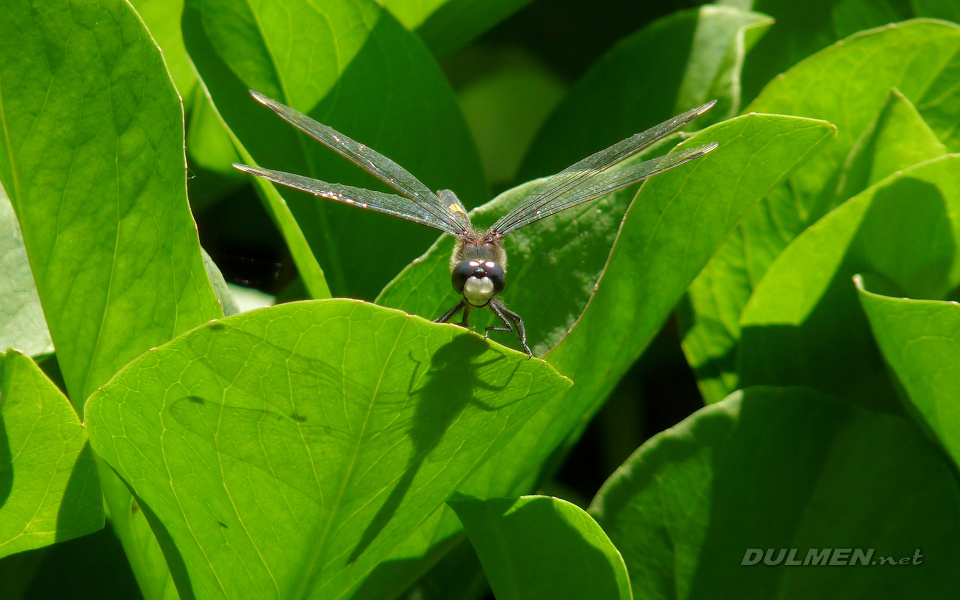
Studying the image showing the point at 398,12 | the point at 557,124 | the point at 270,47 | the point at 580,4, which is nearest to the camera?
the point at 270,47

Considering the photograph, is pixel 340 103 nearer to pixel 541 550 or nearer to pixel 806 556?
pixel 541 550

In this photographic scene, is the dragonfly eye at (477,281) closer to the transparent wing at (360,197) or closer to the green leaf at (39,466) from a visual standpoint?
the transparent wing at (360,197)

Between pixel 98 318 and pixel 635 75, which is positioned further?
pixel 635 75

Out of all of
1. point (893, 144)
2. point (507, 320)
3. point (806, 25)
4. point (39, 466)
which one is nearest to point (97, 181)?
point (39, 466)

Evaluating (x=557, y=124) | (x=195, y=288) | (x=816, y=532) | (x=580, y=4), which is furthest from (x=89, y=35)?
(x=580, y=4)

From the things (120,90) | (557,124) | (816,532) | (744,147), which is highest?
(120,90)

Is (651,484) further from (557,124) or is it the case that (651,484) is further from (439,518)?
(557,124)

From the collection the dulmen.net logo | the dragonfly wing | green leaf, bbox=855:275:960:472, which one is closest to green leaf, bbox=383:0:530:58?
the dragonfly wing

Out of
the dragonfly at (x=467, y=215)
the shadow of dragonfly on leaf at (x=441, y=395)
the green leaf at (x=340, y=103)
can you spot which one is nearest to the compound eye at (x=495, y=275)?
the dragonfly at (x=467, y=215)
